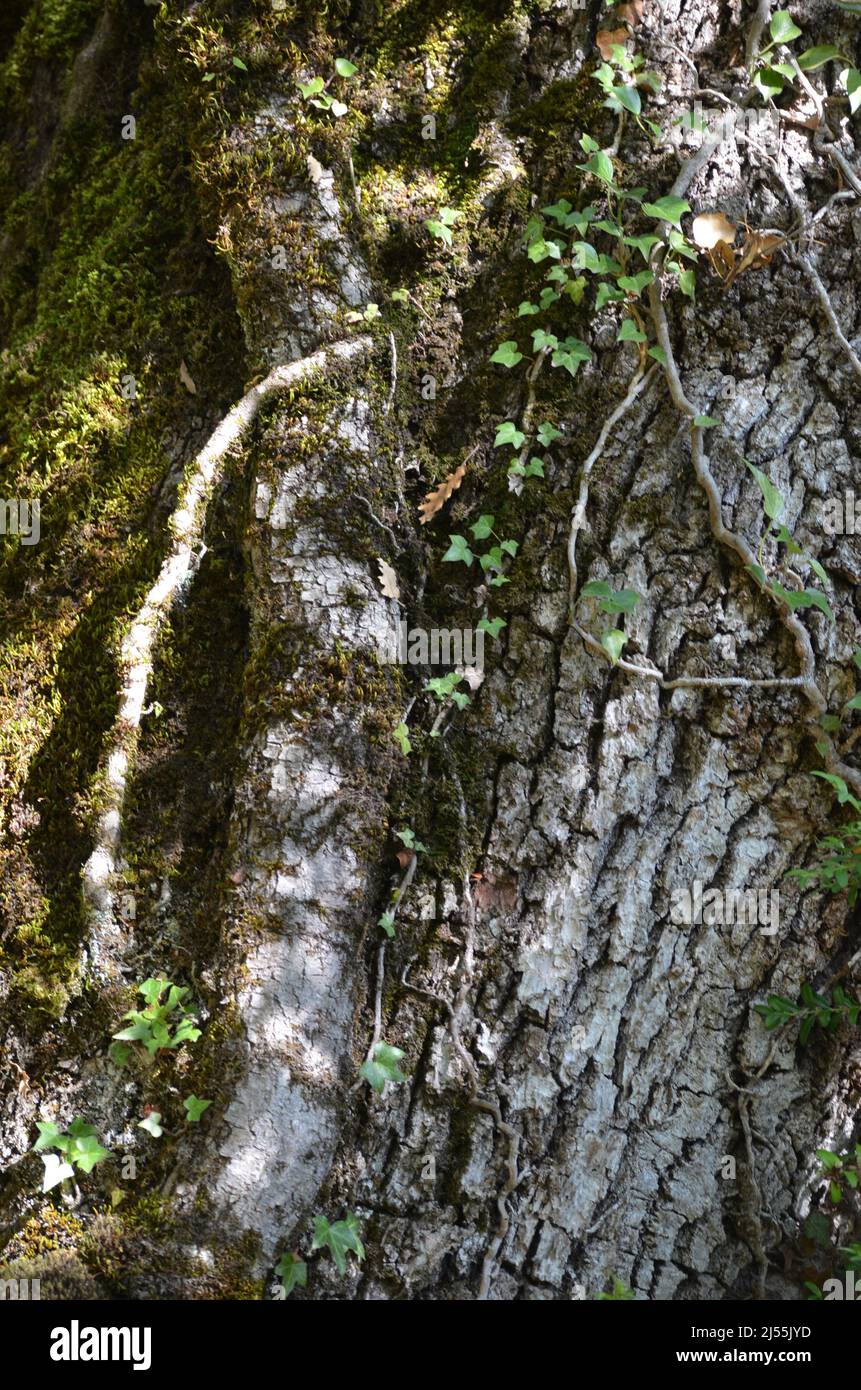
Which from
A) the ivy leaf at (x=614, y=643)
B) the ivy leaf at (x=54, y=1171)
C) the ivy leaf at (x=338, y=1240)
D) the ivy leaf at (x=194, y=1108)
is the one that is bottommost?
the ivy leaf at (x=338, y=1240)

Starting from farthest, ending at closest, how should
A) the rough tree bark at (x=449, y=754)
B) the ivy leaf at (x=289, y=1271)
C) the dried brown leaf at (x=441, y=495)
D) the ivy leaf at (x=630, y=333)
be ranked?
the dried brown leaf at (x=441, y=495), the ivy leaf at (x=630, y=333), the rough tree bark at (x=449, y=754), the ivy leaf at (x=289, y=1271)

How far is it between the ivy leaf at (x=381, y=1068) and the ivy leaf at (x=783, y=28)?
254 centimetres

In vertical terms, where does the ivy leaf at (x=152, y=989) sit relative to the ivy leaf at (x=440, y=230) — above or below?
below

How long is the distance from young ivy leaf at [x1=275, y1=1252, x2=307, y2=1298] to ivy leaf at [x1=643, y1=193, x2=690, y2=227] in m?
2.49

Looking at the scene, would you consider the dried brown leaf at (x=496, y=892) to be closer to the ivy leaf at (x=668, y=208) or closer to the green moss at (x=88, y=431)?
the green moss at (x=88, y=431)

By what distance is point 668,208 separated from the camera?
7.57 feet

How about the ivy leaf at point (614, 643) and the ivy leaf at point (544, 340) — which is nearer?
the ivy leaf at point (614, 643)

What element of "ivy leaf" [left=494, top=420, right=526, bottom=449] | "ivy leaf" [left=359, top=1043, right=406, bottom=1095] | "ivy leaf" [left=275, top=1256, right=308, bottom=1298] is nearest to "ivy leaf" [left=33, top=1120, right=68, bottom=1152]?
"ivy leaf" [left=275, top=1256, right=308, bottom=1298]

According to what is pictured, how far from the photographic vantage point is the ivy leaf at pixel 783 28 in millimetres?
2352

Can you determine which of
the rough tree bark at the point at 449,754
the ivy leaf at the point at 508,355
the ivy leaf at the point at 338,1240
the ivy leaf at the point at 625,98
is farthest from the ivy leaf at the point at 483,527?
the ivy leaf at the point at 338,1240

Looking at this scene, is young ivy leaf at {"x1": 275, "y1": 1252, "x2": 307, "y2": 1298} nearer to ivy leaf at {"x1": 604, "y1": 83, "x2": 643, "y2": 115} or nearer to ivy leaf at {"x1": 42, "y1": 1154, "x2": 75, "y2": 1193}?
ivy leaf at {"x1": 42, "y1": 1154, "x2": 75, "y2": 1193}

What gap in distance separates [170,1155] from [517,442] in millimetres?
1844

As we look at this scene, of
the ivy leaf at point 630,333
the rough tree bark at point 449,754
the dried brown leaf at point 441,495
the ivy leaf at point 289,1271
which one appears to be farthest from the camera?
the dried brown leaf at point 441,495

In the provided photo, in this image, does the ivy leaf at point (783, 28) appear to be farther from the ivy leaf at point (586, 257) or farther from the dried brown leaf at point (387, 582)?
the dried brown leaf at point (387, 582)
